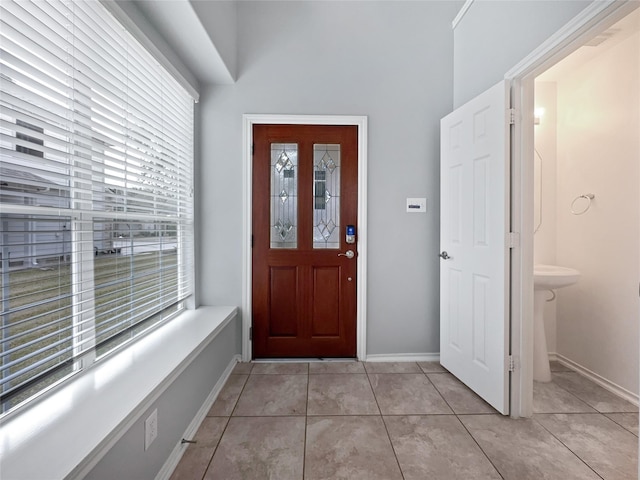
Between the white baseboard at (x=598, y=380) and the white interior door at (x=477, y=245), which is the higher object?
the white interior door at (x=477, y=245)

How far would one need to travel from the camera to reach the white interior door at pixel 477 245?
184cm

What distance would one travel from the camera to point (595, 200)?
7.49ft

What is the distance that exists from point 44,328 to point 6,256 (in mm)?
Result: 315

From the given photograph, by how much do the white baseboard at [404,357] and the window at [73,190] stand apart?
176 centimetres

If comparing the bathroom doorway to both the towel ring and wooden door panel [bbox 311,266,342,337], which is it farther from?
wooden door panel [bbox 311,266,342,337]

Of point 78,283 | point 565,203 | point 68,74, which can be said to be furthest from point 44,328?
point 565,203

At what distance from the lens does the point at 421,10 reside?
2553 millimetres

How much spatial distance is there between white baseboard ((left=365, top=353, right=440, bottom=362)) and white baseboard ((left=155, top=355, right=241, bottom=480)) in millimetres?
1193

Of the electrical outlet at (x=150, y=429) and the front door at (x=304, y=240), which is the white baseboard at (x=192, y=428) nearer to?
the electrical outlet at (x=150, y=429)

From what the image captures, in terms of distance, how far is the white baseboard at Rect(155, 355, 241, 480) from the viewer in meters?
1.39

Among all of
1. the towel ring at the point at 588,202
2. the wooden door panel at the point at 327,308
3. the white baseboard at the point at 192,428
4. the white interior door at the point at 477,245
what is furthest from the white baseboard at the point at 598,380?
the white baseboard at the point at 192,428

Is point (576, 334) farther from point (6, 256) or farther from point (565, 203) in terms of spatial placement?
point (6, 256)

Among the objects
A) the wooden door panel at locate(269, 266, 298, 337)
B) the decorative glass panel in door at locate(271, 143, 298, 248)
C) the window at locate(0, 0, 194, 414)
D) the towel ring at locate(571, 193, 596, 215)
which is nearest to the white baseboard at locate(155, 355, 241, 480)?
the wooden door panel at locate(269, 266, 298, 337)

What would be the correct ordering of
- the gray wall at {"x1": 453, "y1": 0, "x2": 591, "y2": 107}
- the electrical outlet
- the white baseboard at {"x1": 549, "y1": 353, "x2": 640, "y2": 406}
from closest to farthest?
the electrical outlet, the gray wall at {"x1": 453, "y1": 0, "x2": 591, "y2": 107}, the white baseboard at {"x1": 549, "y1": 353, "x2": 640, "y2": 406}
